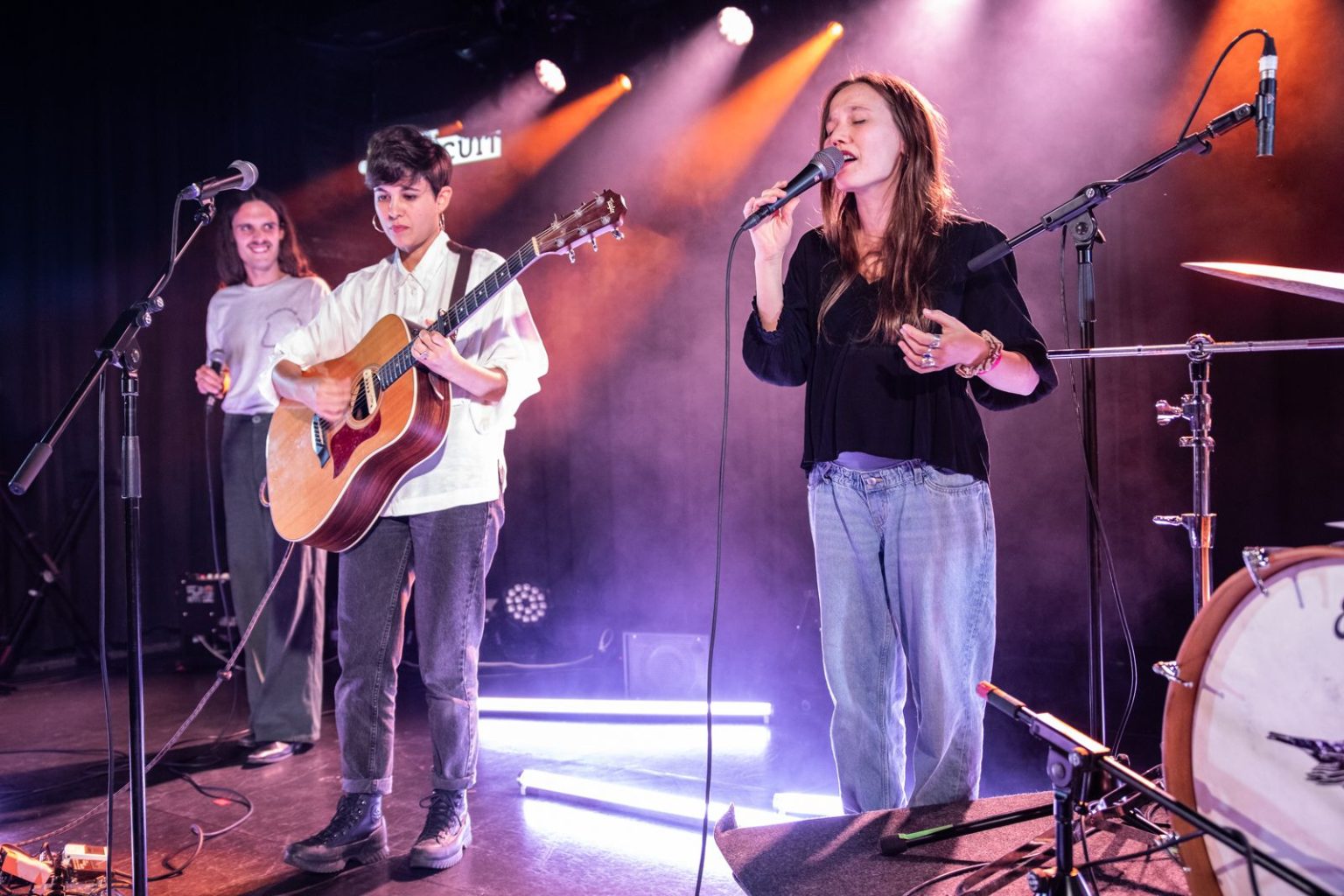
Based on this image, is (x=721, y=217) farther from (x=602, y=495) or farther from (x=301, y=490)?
(x=301, y=490)

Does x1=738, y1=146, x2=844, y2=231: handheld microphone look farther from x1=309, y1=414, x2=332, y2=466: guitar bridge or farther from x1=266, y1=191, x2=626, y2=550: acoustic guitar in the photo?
x1=309, y1=414, x2=332, y2=466: guitar bridge

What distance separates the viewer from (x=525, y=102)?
20.9ft

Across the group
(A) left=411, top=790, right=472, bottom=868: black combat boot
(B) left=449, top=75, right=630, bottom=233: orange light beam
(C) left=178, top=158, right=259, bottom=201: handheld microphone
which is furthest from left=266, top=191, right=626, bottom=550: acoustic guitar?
(B) left=449, top=75, right=630, bottom=233: orange light beam

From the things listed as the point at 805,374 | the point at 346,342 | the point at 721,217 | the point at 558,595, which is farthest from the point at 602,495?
the point at 805,374

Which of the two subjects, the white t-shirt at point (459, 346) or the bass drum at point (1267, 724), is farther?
the white t-shirt at point (459, 346)

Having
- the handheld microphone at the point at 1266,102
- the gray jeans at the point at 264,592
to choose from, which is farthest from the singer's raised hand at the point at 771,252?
the gray jeans at the point at 264,592

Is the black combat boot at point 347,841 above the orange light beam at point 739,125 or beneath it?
beneath

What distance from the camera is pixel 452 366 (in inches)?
104

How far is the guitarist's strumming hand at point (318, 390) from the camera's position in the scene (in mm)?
2959

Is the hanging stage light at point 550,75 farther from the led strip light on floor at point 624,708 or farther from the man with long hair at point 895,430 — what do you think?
the man with long hair at point 895,430

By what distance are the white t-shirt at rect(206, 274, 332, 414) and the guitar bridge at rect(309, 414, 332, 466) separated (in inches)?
42.1

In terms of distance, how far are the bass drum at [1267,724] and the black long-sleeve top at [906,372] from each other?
2.02 ft

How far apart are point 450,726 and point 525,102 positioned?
15.4 feet

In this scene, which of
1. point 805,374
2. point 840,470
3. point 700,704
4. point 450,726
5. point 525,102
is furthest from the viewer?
point 525,102
